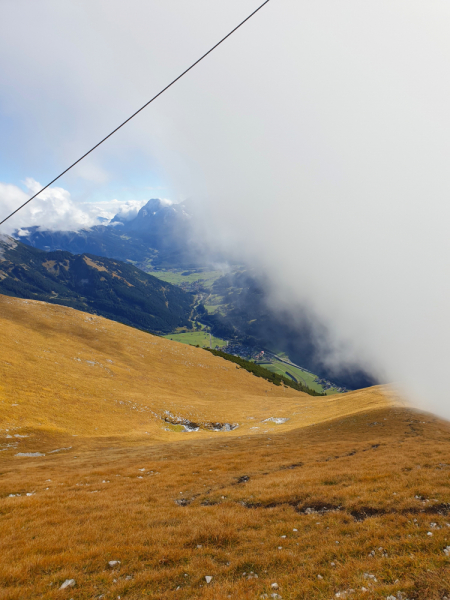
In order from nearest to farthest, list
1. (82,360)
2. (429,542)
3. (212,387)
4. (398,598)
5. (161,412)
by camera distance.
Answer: (398,598), (429,542), (161,412), (82,360), (212,387)

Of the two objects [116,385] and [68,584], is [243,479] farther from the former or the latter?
[116,385]

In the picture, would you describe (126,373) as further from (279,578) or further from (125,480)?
(279,578)

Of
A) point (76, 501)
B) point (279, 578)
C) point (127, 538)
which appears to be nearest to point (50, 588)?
point (127, 538)

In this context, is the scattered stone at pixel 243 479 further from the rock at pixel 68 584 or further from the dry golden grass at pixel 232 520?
the rock at pixel 68 584

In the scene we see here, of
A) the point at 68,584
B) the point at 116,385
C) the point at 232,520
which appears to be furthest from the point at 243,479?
the point at 116,385

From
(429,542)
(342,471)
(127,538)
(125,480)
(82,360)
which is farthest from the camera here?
(82,360)

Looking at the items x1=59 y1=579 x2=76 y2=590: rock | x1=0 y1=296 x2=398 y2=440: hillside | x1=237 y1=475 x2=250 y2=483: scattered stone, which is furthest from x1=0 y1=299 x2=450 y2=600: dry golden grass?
x1=0 y1=296 x2=398 y2=440: hillside

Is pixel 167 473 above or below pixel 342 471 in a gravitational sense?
below

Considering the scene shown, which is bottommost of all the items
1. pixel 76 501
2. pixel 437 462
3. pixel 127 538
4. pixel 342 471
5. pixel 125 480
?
pixel 125 480

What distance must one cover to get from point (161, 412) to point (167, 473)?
41224mm

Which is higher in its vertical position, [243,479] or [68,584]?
[68,584]

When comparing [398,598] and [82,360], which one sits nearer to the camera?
[398,598]

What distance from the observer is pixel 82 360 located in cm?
7681

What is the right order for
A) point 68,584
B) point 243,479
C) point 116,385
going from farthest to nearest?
point 116,385, point 243,479, point 68,584
